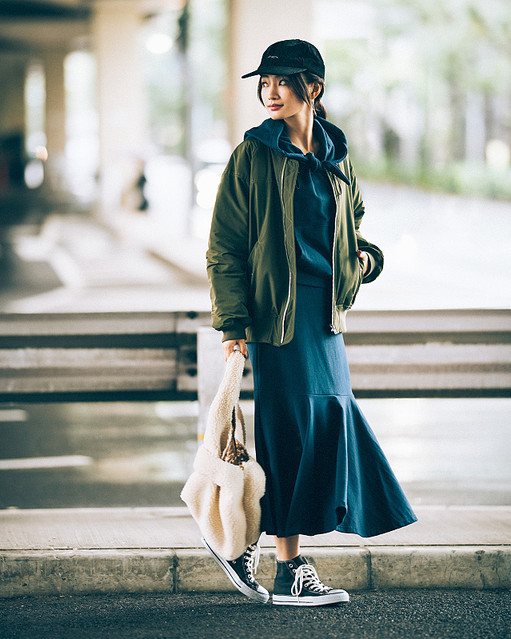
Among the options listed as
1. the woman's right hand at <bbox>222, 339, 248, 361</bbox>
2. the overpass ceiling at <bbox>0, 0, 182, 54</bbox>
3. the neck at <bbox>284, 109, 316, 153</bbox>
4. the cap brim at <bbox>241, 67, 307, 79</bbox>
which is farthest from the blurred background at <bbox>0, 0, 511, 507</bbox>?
the woman's right hand at <bbox>222, 339, 248, 361</bbox>

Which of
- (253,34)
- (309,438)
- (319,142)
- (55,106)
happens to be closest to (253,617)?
(309,438)

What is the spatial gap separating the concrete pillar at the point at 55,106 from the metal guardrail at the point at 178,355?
37.5 meters

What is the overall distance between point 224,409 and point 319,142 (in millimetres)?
1075

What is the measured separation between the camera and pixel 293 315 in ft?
12.0

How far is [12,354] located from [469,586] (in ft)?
9.14

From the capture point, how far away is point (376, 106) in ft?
136

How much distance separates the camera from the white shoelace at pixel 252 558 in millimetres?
3797

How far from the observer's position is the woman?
3.68 meters

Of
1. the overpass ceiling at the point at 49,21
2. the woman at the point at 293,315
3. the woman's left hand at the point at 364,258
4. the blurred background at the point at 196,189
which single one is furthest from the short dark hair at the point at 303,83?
the overpass ceiling at the point at 49,21

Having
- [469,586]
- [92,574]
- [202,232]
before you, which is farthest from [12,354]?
[202,232]

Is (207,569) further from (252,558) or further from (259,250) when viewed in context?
(259,250)

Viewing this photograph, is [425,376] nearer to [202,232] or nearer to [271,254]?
[271,254]

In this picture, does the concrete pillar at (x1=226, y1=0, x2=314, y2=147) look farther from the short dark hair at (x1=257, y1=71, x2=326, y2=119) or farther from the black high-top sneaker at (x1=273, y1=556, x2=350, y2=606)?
the black high-top sneaker at (x1=273, y1=556, x2=350, y2=606)

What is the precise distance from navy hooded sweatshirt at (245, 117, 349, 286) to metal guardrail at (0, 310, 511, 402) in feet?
5.92
